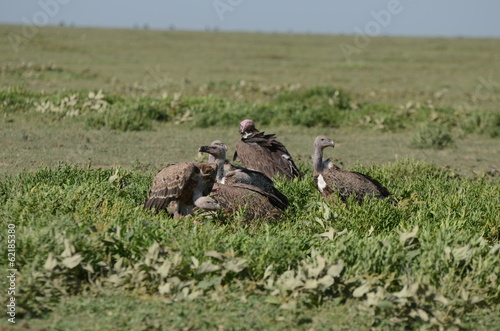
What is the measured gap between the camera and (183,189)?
6078 millimetres

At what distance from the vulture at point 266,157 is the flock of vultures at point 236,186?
0.4 inches

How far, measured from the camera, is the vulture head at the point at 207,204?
5.93 metres

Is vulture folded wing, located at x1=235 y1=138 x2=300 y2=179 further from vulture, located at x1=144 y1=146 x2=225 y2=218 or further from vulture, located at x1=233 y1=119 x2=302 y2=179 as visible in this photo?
vulture, located at x1=144 y1=146 x2=225 y2=218

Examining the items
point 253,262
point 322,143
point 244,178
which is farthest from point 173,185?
point 322,143

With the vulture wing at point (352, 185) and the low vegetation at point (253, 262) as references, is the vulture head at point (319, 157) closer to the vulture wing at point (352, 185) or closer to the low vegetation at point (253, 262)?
the vulture wing at point (352, 185)

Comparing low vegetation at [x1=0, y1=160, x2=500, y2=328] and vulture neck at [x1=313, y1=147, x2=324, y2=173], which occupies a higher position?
vulture neck at [x1=313, y1=147, x2=324, y2=173]

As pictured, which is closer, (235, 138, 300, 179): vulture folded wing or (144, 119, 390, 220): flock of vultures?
(144, 119, 390, 220): flock of vultures

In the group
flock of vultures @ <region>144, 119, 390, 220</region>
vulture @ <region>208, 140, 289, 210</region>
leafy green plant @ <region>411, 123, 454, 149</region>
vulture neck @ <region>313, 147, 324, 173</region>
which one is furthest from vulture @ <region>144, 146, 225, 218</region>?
leafy green plant @ <region>411, 123, 454, 149</region>

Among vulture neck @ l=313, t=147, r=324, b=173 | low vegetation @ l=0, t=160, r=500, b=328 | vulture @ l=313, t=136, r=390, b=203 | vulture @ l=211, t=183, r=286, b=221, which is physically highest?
vulture neck @ l=313, t=147, r=324, b=173

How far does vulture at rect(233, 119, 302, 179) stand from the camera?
26.4ft

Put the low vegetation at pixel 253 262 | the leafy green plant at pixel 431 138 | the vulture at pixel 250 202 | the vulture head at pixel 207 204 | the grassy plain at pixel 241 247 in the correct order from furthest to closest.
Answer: the leafy green plant at pixel 431 138 < the vulture at pixel 250 202 < the vulture head at pixel 207 204 < the low vegetation at pixel 253 262 < the grassy plain at pixel 241 247

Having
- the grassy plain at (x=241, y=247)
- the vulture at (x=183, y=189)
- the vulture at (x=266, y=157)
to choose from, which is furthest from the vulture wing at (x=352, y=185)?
the vulture at (x=183, y=189)

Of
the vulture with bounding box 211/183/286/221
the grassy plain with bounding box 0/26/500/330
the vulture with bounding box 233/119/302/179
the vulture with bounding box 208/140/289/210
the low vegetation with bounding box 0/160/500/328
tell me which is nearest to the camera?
the grassy plain with bounding box 0/26/500/330

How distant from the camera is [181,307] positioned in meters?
4.42
